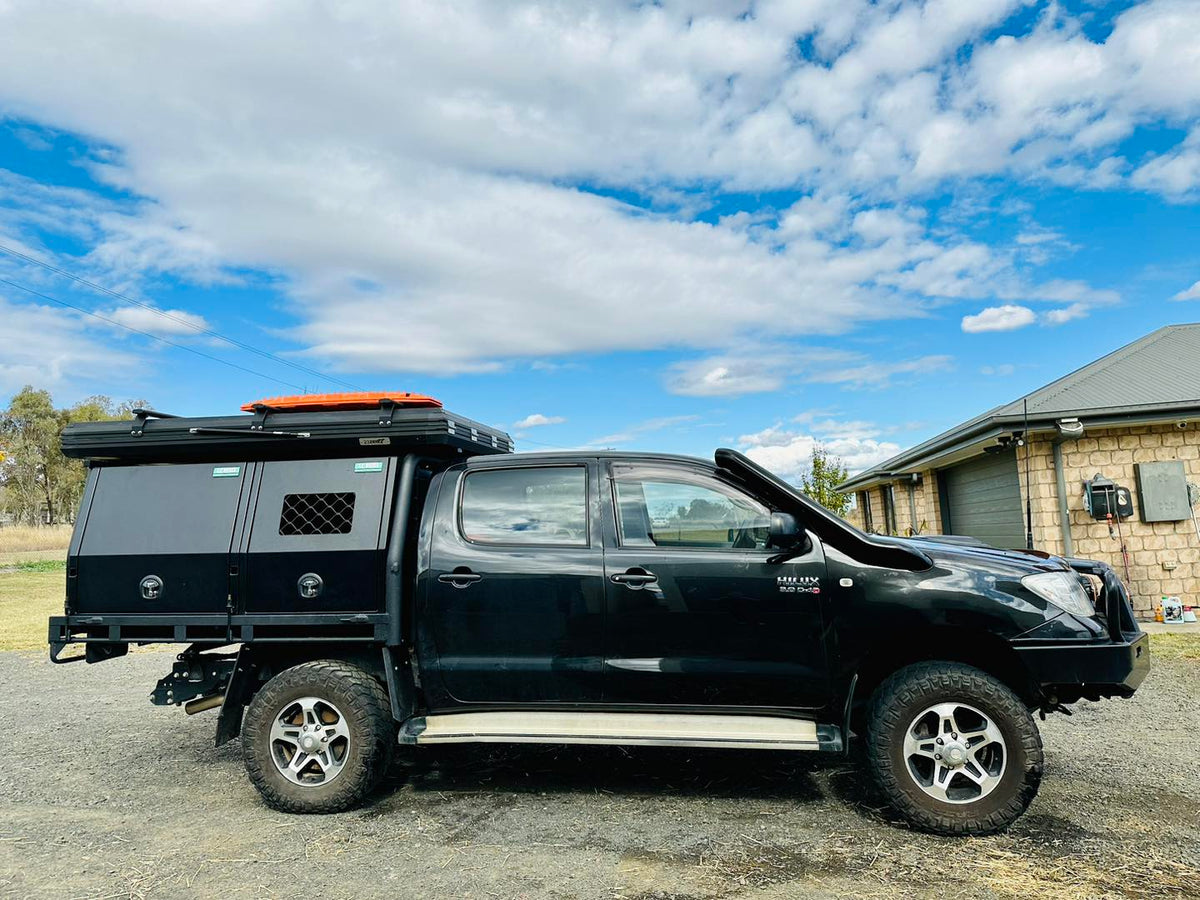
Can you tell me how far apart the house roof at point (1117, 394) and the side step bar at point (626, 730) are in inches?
331

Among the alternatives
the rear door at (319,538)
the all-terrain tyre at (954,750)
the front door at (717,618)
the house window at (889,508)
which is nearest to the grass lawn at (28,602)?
the rear door at (319,538)

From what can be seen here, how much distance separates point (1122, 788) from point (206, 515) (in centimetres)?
547

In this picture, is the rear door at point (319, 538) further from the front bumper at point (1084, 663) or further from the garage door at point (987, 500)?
the garage door at point (987, 500)

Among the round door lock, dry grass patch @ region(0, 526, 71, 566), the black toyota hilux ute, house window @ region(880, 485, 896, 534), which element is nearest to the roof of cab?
the black toyota hilux ute

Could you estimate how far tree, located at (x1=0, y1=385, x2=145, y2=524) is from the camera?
2167 inches

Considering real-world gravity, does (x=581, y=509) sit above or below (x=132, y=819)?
above

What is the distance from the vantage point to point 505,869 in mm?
3637

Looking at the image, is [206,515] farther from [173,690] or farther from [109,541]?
[173,690]

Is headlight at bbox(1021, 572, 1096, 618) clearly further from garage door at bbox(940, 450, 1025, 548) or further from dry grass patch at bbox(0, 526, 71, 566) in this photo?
dry grass patch at bbox(0, 526, 71, 566)

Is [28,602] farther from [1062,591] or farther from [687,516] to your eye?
[1062,591]

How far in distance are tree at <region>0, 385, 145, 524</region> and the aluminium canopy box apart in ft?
190

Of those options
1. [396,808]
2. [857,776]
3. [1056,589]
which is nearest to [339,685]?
[396,808]

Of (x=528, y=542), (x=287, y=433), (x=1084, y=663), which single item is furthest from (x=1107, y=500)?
(x=287, y=433)

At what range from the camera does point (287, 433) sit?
183 inches
